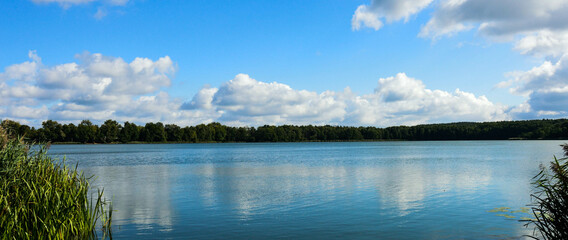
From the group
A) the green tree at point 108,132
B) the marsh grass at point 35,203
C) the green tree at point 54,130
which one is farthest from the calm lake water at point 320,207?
the green tree at point 108,132

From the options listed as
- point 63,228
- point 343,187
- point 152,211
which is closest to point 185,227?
point 152,211

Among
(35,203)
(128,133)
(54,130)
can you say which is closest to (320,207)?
(35,203)

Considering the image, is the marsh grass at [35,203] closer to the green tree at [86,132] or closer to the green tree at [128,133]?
the green tree at [86,132]

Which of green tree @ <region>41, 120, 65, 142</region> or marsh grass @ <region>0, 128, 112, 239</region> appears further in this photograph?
green tree @ <region>41, 120, 65, 142</region>

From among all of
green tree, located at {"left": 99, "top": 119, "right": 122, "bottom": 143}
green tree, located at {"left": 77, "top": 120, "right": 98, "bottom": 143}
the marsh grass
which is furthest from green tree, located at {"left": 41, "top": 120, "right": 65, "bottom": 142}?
the marsh grass

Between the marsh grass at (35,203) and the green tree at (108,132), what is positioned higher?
the green tree at (108,132)

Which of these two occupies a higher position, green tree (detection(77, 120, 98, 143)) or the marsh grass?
green tree (detection(77, 120, 98, 143))

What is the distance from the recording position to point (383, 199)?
73.4ft

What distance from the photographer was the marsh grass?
34.1ft

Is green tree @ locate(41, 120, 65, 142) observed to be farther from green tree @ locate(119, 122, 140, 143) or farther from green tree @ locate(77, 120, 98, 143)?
green tree @ locate(119, 122, 140, 143)

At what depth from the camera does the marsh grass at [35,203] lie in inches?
409

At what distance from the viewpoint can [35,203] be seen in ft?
35.7

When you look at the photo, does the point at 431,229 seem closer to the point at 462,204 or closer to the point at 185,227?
the point at 462,204

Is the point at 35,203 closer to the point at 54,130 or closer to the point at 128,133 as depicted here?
the point at 54,130
